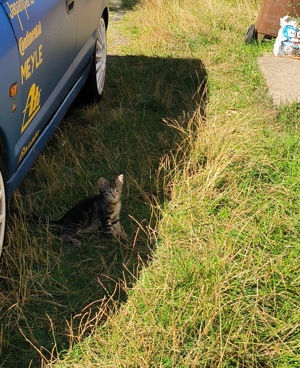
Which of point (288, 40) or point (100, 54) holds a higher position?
point (100, 54)

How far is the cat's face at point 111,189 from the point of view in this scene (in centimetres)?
385

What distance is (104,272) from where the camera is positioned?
139 inches

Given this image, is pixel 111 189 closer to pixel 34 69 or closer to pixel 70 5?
pixel 34 69

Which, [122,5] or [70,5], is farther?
[122,5]

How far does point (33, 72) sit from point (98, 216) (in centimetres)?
102

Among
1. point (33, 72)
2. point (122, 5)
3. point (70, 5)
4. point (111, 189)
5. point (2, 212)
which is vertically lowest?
point (122, 5)

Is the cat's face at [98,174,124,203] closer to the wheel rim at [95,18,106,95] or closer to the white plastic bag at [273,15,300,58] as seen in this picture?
the wheel rim at [95,18,106,95]

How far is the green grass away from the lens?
9.30ft

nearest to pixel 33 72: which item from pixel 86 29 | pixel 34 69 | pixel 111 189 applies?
pixel 34 69

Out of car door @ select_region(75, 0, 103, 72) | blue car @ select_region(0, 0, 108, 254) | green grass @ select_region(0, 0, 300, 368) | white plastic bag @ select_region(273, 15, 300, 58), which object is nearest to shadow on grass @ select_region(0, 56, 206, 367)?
green grass @ select_region(0, 0, 300, 368)

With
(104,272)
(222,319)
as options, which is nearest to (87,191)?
(104,272)

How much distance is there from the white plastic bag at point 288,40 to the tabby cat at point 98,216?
4.09m

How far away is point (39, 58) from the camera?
3.47m

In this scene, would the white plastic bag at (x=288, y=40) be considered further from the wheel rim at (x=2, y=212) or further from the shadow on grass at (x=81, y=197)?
the wheel rim at (x=2, y=212)
